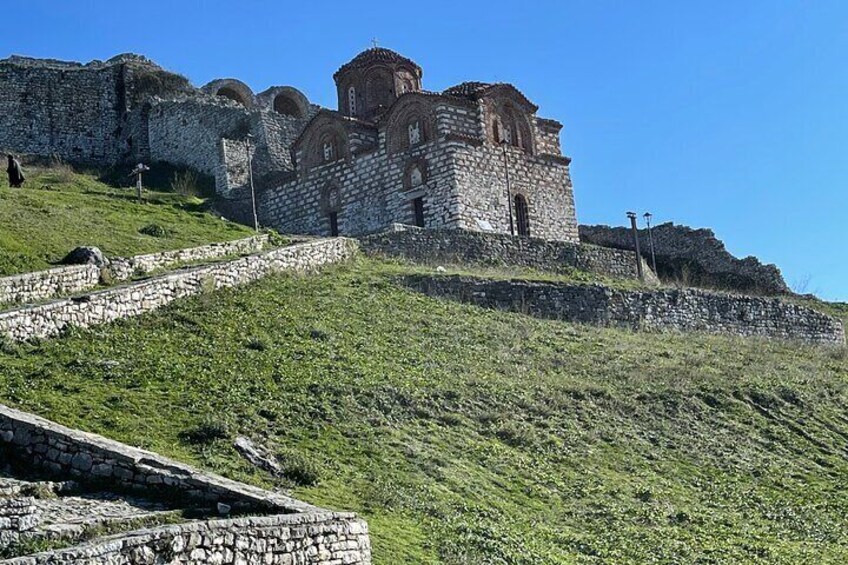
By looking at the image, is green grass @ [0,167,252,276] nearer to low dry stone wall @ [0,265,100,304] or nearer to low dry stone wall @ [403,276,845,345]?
low dry stone wall @ [0,265,100,304]

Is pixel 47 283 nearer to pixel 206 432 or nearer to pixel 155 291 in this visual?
pixel 155 291

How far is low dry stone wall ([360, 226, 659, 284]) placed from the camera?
3045 cm

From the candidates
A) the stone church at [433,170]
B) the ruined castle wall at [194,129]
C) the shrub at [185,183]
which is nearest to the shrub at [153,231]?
the stone church at [433,170]

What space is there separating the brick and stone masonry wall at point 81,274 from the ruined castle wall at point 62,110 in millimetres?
21512

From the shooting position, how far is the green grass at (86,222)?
23031mm

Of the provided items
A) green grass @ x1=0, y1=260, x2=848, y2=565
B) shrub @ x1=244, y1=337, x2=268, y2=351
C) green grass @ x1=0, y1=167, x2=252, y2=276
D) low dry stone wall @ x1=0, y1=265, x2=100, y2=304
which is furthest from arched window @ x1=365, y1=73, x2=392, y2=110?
shrub @ x1=244, y1=337, x2=268, y2=351

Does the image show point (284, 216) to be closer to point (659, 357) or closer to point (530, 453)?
point (659, 357)

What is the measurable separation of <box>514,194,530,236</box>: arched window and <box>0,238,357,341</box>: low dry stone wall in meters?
9.02

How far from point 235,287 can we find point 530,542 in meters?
11.2

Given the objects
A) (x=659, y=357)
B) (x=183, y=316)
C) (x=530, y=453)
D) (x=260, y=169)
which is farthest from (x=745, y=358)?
(x=260, y=169)

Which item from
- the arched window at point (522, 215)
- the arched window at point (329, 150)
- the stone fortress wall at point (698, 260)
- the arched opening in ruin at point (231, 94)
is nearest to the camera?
the arched window at point (522, 215)

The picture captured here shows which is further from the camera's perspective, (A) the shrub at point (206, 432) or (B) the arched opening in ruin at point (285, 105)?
(B) the arched opening in ruin at point (285, 105)

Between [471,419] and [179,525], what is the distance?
8677 millimetres

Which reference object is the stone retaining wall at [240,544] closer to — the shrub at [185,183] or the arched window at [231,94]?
the shrub at [185,183]
